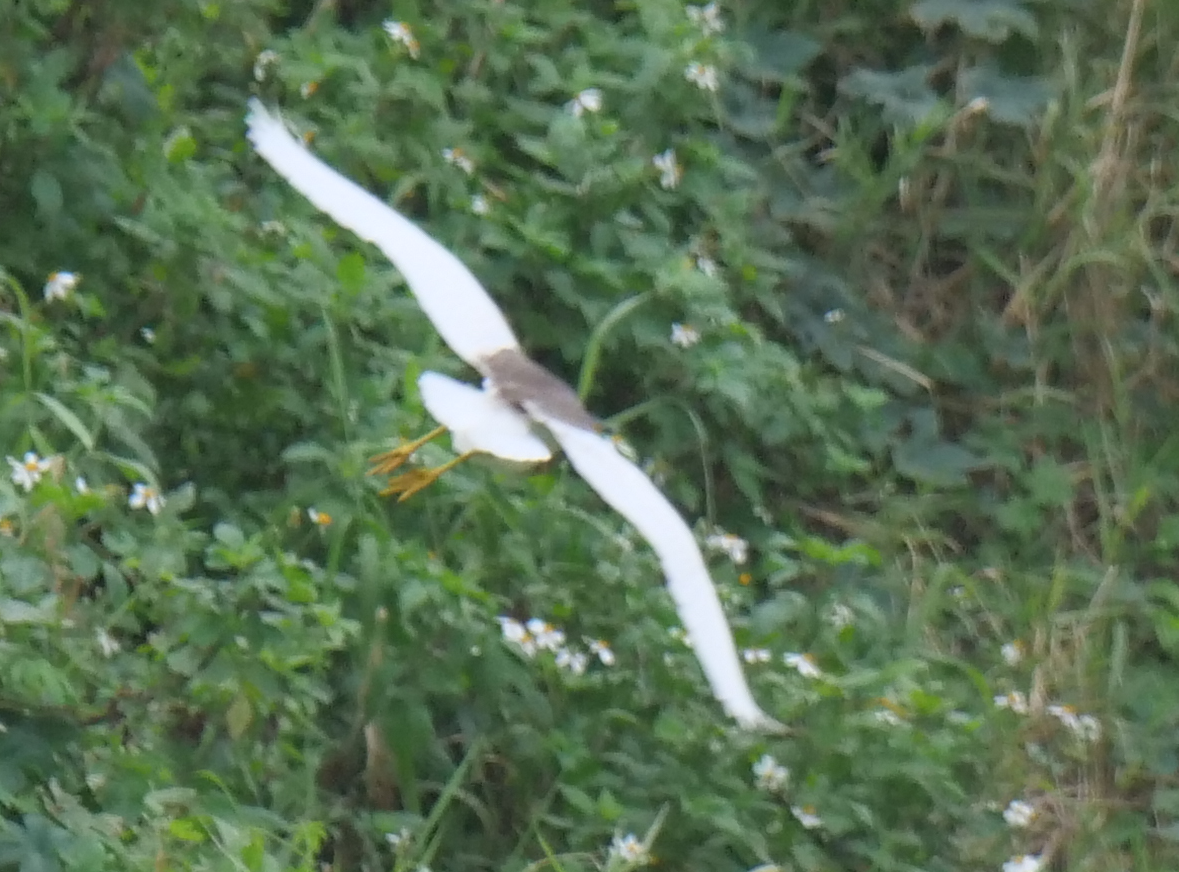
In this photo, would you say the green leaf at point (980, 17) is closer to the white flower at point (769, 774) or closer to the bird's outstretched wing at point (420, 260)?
the bird's outstretched wing at point (420, 260)

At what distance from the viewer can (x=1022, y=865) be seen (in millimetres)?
2471

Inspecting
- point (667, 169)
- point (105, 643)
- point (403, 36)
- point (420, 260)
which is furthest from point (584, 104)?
point (105, 643)

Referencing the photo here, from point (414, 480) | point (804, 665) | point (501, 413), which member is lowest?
point (804, 665)

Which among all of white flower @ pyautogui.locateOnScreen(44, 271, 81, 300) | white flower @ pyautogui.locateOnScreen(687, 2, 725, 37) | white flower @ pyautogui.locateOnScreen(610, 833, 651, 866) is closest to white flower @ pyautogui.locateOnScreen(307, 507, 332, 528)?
white flower @ pyautogui.locateOnScreen(44, 271, 81, 300)

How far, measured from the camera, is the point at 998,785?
8.45 ft

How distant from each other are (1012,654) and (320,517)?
4.26ft

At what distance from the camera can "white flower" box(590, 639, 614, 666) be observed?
224cm

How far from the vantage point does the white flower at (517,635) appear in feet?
7.09

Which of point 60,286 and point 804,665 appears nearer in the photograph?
point 60,286

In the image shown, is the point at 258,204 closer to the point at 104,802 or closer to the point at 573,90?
the point at 573,90

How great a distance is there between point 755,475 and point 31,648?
4.93 ft

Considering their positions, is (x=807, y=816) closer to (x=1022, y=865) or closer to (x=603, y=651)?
(x=603, y=651)

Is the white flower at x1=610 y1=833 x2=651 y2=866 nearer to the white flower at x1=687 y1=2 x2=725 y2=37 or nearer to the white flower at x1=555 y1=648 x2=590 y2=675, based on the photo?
the white flower at x1=555 y1=648 x2=590 y2=675

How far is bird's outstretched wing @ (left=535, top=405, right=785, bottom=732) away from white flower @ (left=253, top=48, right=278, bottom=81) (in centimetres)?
109
